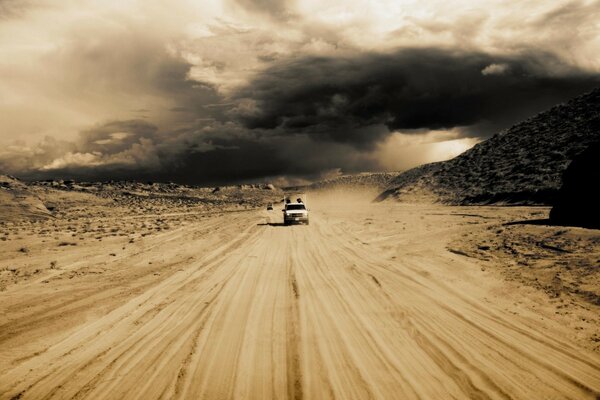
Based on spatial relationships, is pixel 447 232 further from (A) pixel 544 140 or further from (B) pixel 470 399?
(A) pixel 544 140

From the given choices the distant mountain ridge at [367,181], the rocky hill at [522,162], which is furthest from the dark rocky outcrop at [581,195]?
the distant mountain ridge at [367,181]

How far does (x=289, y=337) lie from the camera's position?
6.86m

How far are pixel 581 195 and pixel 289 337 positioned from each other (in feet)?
56.3

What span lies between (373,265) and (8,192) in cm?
6818

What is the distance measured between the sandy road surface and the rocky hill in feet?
123

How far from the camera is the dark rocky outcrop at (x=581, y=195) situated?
667 inches

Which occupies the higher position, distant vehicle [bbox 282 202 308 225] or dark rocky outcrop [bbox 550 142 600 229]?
dark rocky outcrop [bbox 550 142 600 229]

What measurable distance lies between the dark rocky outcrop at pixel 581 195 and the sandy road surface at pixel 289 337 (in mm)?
8050

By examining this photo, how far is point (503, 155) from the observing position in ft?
212

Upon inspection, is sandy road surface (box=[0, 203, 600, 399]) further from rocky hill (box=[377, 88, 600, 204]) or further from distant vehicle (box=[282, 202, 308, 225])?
rocky hill (box=[377, 88, 600, 204])

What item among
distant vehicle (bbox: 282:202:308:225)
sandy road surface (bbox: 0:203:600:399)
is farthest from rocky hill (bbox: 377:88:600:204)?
sandy road surface (bbox: 0:203:600:399)

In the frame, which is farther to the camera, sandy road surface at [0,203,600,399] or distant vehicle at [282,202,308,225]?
distant vehicle at [282,202,308,225]

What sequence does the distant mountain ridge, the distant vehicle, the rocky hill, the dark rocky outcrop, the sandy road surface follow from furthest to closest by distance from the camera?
the distant mountain ridge, the rocky hill, the distant vehicle, the dark rocky outcrop, the sandy road surface

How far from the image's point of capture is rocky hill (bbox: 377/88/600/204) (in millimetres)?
46281
